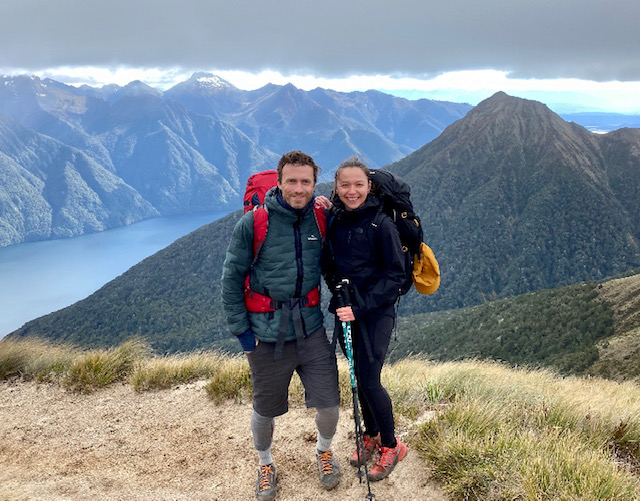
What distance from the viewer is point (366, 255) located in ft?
12.3

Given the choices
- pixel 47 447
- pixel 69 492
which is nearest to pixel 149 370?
pixel 47 447

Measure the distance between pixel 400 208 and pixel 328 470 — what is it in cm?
271

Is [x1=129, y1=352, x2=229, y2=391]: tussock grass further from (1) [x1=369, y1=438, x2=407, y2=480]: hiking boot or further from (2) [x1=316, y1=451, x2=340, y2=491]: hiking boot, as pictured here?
(1) [x1=369, y1=438, x2=407, y2=480]: hiking boot

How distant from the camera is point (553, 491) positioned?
3.23 meters

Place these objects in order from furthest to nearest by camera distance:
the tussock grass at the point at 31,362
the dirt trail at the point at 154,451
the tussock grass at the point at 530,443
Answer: the tussock grass at the point at 31,362, the dirt trail at the point at 154,451, the tussock grass at the point at 530,443

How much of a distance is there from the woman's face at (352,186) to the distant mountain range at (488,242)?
336ft

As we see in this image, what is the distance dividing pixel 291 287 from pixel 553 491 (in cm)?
263

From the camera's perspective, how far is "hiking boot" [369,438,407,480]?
4.06 m

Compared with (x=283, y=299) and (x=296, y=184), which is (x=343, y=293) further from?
(x=296, y=184)

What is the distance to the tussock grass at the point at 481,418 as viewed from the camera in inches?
133

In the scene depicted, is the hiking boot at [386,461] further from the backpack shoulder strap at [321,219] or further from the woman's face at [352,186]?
the woman's face at [352,186]

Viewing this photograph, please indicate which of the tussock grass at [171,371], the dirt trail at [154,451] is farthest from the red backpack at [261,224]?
the tussock grass at [171,371]

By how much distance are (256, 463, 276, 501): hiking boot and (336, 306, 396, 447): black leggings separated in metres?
1.17

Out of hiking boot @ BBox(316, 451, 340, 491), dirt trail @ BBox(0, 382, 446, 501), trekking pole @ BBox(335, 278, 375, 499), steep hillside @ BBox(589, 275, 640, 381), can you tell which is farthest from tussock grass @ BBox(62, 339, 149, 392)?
steep hillside @ BBox(589, 275, 640, 381)
